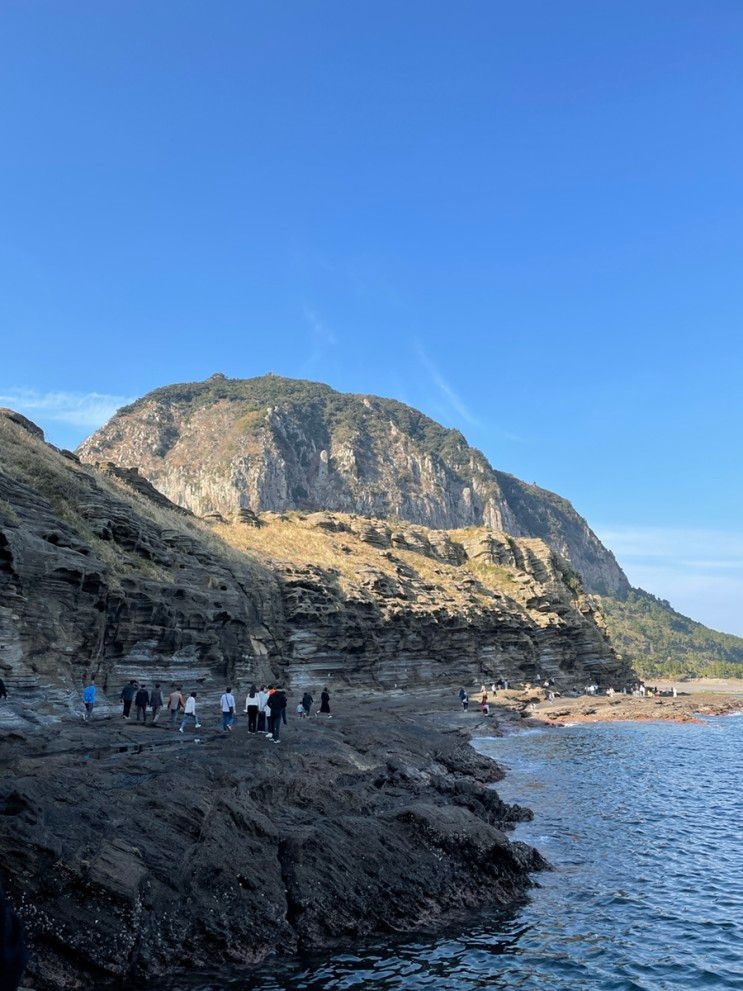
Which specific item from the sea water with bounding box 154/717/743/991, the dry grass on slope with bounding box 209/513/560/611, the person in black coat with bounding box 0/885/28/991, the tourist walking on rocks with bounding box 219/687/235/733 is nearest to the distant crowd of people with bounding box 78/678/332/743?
the tourist walking on rocks with bounding box 219/687/235/733

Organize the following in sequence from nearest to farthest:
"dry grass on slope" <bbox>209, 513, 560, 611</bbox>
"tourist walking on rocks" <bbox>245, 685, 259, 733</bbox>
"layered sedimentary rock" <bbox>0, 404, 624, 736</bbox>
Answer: "tourist walking on rocks" <bbox>245, 685, 259, 733</bbox>
"layered sedimentary rock" <bbox>0, 404, 624, 736</bbox>
"dry grass on slope" <bbox>209, 513, 560, 611</bbox>

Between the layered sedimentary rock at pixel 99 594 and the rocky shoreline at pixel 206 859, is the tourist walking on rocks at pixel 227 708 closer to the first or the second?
the layered sedimentary rock at pixel 99 594

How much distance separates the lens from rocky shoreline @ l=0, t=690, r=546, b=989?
34.5 feet

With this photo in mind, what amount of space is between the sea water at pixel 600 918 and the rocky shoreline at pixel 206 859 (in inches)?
25.9

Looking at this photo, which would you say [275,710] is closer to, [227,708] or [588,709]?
[227,708]

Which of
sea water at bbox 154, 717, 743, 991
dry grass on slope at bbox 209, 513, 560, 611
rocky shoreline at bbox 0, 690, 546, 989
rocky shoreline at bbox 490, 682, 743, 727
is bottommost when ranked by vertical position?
rocky shoreline at bbox 490, 682, 743, 727

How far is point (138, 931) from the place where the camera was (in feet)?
Result: 34.8

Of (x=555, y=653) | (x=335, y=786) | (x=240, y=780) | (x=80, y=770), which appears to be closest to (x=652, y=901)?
(x=335, y=786)

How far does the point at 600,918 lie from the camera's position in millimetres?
14141

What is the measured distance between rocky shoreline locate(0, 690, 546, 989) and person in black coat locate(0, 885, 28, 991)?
803cm

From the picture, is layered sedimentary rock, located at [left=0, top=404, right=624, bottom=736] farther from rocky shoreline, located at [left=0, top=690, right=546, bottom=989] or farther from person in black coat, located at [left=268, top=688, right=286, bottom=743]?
rocky shoreline, located at [left=0, top=690, right=546, bottom=989]

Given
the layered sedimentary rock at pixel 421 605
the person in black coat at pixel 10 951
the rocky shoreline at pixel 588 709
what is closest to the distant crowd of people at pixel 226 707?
the person in black coat at pixel 10 951

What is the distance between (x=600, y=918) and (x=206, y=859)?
8.08 metres

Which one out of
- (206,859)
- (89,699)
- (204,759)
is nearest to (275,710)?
(204,759)
